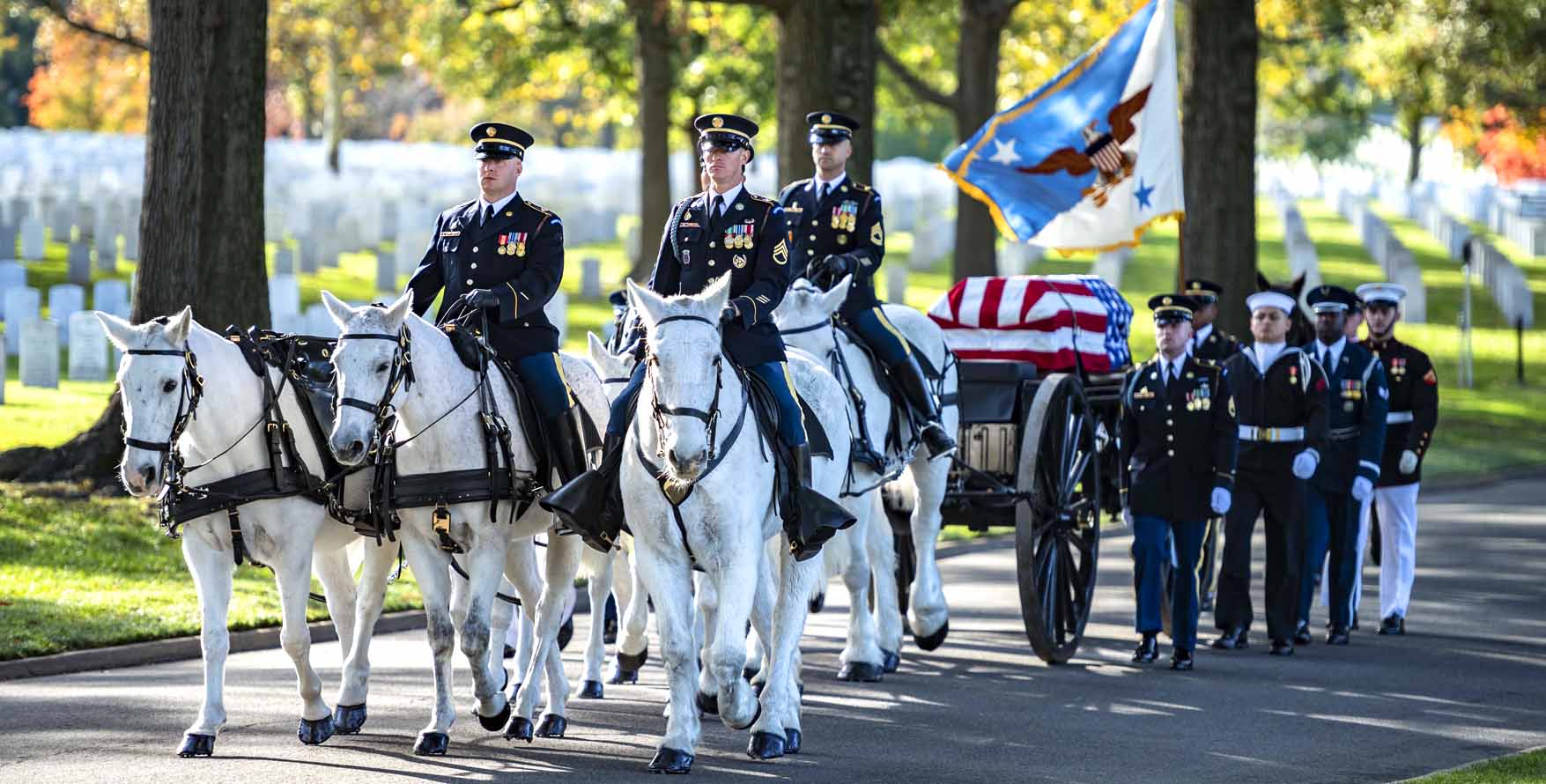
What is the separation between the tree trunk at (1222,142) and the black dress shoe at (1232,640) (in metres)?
9.62

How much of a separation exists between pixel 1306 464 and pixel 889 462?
2.92 metres

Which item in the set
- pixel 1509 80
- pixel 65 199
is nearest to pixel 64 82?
pixel 65 199

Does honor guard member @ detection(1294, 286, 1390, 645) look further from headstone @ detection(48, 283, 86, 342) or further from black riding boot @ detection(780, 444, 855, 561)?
headstone @ detection(48, 283, 86, 342)

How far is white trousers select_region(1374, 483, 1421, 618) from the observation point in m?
13.1

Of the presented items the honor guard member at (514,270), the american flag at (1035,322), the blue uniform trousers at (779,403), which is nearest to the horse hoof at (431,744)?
the honor guard member at (514,270)

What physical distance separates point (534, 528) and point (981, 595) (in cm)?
577

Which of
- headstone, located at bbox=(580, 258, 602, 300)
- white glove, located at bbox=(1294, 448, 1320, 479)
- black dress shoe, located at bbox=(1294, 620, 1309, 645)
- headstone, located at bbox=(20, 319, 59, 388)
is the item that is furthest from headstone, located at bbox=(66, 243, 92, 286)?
white glove, located at bbox=(1294, 448, 1320, 479)

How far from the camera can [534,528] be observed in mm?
9305

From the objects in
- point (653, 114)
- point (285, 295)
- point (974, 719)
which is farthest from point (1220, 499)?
point (653, 114)

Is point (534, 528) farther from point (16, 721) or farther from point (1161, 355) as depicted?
point (1161, 355)

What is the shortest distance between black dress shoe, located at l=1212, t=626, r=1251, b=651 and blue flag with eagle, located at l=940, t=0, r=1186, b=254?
3278mm

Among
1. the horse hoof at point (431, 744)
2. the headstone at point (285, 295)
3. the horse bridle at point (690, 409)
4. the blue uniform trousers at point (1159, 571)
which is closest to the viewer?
the horse bridle at point (690, 409)

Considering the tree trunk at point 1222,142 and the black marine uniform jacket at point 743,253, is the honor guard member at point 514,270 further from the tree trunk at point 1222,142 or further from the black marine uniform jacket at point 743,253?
the tree trunk at point 1222,142

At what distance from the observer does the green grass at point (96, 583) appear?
11844mm
